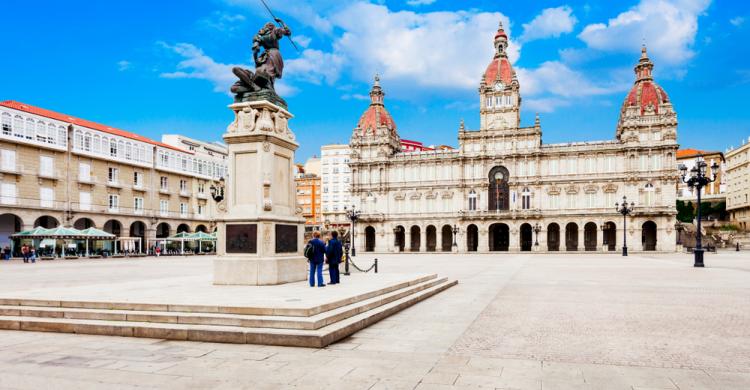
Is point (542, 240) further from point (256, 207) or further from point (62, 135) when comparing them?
point (256, 207)

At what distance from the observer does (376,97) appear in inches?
3246

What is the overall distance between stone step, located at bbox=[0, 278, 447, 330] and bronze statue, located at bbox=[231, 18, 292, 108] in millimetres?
6520

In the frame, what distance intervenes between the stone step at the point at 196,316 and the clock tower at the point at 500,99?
65448mm

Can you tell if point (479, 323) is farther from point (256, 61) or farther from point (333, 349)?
point (256, 61)

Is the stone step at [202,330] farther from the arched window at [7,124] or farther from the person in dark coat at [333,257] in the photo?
the arched window at [7,124]

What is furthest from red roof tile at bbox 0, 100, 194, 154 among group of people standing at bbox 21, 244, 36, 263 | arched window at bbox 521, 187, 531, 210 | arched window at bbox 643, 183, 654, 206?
arched window at bbox 643, 183, 654, 206

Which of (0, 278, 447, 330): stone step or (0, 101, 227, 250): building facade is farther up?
(0, 101, 227, 250): building facade

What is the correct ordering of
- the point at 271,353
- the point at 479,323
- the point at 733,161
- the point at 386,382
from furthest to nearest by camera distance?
the point at 733,161, the point at 479,323, the point at 271,353, the point at 386,382

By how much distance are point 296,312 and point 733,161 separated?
10633 cm

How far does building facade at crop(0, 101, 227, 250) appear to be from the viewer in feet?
151

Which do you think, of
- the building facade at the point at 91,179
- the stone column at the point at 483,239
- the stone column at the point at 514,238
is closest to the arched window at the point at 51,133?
the building facade at the point at 91,179

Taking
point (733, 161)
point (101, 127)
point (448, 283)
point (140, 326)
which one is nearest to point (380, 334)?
point (140, 326)

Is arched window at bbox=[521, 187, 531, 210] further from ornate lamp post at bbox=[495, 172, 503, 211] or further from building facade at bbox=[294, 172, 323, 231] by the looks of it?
building facade at bbox=[294, 172, 323, 231]

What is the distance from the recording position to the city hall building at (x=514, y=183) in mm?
65875
